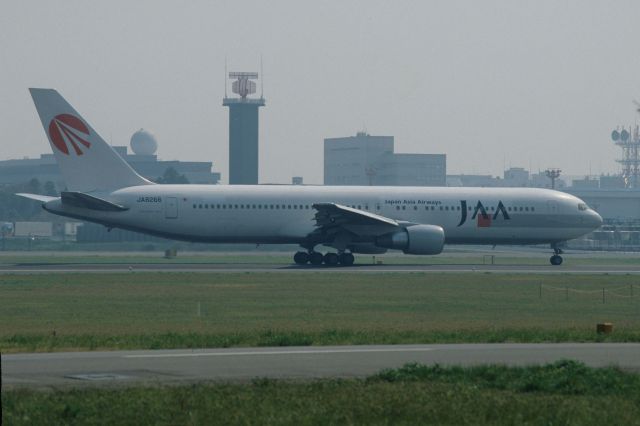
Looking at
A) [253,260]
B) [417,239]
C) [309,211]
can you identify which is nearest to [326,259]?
[309,211]

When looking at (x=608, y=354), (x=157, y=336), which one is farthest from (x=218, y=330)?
(x=608, y=354)

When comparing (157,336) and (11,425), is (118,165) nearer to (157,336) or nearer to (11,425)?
(157,336)

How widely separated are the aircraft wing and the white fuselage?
114cm

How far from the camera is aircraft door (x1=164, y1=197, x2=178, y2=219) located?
6072 centimetres

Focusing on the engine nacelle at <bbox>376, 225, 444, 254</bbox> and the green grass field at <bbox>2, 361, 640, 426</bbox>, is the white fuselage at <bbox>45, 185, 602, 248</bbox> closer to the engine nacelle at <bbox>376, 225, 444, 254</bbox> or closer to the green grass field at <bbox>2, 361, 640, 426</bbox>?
the engine nacelle at <bbox>376, 225, 444, 254</bbox>

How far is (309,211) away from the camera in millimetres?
62906

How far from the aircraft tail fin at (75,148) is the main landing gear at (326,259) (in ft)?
35.3

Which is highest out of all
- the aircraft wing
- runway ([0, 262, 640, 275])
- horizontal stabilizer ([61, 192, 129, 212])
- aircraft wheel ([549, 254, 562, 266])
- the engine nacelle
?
horizontal stabilizer ([61, 192, 129, 212])

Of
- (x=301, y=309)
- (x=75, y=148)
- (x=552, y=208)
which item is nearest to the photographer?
(x=301, y=309)

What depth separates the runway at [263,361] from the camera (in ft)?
63.1

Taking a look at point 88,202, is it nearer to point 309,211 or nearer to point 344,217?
point 309,211

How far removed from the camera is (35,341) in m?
25.6

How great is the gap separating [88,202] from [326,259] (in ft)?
43.1

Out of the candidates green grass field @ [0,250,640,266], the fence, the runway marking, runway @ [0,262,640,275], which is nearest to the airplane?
runway @ [0,262,640,275]
